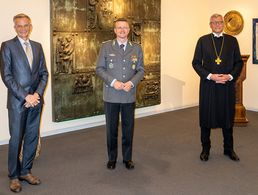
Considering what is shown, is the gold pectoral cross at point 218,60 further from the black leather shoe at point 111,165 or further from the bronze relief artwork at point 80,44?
the bronze relief artwork at point 80,44

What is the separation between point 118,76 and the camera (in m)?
3.78

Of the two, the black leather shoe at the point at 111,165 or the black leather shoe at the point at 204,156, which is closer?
the black leather shoe at the point at 111,165

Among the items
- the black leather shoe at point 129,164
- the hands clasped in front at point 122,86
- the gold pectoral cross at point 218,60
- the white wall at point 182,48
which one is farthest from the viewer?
the white wall at point 182,48

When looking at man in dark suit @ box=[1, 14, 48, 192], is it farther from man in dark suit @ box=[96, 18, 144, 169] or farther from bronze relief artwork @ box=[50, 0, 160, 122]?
bronze relief artwork @ box=[50, 0, 160, 122]

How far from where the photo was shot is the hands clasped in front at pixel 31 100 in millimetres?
3223

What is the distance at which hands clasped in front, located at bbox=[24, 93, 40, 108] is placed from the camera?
322 centimetres

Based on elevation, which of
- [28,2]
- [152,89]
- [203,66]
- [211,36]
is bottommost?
[152,89]

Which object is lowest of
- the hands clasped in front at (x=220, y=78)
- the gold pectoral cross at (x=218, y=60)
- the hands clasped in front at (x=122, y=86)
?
the hands clasped in front at (x=122, y=86)

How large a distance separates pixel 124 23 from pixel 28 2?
6.42ft

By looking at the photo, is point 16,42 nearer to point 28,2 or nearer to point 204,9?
point 28,2

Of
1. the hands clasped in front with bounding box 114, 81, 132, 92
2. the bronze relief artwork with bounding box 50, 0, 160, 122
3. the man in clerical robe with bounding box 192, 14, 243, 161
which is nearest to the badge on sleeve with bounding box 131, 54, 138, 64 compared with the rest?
the hands clasped in front with bounding box 114, 81, 132, 92

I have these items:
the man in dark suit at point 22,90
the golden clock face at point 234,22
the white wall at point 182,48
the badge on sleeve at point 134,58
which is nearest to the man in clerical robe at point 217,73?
the badge on sleeve at point 134,58

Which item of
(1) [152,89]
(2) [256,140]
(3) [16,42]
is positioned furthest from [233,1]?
(3) [16,42]

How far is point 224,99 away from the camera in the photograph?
13.7ft
